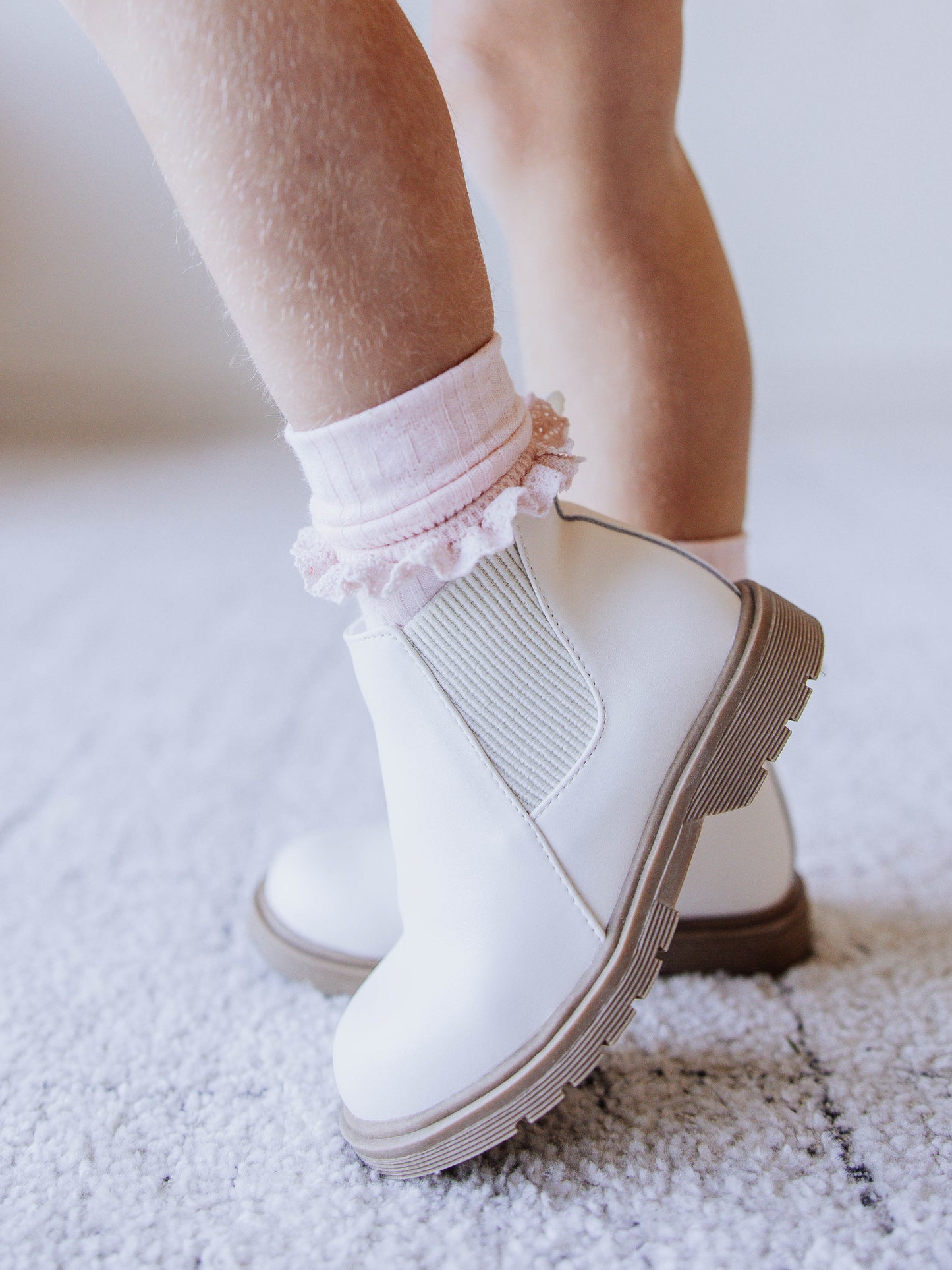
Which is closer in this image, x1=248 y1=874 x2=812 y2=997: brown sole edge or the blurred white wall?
x1=248 y1=874 x2=812 y2=997: brown sole edge

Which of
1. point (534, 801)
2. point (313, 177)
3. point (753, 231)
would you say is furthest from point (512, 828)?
point (753, 231)

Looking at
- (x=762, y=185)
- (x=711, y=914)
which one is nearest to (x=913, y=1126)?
(x=711, y=914)

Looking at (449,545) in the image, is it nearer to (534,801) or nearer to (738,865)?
(534,801)

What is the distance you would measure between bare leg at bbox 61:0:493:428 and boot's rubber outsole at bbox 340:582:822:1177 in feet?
0.65

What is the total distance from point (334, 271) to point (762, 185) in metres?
2.30

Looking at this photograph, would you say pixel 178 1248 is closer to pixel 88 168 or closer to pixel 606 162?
pixel 606 162

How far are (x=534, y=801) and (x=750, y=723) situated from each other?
0.11 metres

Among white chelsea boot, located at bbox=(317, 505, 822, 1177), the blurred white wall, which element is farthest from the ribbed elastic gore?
the blurred white wall

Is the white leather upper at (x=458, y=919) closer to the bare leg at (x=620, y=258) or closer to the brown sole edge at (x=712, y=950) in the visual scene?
the brown sole edge at (x=712, y=950)

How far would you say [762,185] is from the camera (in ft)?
7.88

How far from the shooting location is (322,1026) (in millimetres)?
565

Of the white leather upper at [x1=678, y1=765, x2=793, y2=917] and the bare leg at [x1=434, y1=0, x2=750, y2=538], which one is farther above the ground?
the bare leg at [x1=434, y1=0, x2=750, y2=538]

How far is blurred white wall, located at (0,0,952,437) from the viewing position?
7.00 ft

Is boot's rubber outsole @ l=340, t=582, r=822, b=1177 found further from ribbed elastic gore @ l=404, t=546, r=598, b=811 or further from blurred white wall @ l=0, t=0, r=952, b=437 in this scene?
blurred white wall @ l=0, t=0, r=952, b=437
